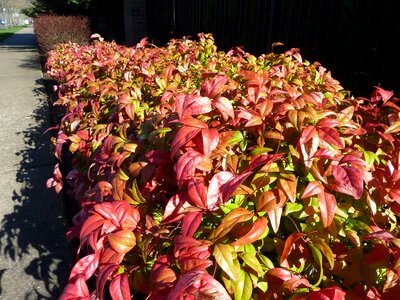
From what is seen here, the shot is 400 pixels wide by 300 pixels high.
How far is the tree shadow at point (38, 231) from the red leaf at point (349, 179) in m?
1.92

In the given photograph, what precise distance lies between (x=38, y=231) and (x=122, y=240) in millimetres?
1970

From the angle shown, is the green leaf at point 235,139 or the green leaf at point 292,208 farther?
the green leaf at point 235,139

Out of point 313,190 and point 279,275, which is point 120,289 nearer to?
point 279,275

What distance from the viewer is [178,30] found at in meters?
7.92

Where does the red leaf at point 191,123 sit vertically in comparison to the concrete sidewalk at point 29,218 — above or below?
above

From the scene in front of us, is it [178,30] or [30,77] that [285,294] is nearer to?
[178,30]

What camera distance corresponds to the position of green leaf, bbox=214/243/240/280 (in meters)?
1.02

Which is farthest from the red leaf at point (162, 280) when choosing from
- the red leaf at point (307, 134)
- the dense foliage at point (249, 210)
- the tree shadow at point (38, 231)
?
the tree shadow at point (38, 231)

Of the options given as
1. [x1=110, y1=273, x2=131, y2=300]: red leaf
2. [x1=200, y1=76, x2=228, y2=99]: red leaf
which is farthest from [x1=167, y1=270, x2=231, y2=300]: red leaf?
[x1=200, y1=76, x2=228, y2=99]: red leaf

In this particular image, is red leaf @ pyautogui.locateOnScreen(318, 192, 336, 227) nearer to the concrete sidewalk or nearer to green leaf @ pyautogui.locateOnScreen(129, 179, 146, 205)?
green leaf @ pyautogui.locateOnScreen(129, 179, 146, 205)

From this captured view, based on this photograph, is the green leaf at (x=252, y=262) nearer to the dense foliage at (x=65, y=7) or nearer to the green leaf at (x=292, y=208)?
the green leaf at (x=292, y=208)

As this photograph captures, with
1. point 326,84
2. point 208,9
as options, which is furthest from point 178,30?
point 326,84

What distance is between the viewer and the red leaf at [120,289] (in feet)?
3.59

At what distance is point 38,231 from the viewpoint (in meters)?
2.82
